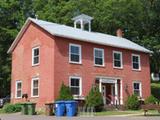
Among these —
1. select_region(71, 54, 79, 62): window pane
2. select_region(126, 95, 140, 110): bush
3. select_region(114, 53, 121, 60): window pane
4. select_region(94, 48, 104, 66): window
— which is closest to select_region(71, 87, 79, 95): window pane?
select_region(71, 54, 79, 62): window pane

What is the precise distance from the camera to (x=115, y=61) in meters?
42.9

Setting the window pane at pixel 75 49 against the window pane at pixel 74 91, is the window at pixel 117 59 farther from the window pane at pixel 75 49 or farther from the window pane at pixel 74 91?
the window pane at pixel 74 91

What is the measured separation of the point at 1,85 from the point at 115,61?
26.8 metres

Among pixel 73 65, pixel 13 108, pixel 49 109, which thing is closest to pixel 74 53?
pixel 73 65

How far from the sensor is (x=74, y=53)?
38.8 metres

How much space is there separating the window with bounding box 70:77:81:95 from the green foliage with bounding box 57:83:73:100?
6.30ft

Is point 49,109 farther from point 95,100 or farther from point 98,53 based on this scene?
point 98,53

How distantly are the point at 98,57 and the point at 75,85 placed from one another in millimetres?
4452

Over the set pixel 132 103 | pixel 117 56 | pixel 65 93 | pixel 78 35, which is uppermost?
pixel 78 35

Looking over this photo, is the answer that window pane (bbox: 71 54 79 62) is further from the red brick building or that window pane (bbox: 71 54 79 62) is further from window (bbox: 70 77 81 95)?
window (bbox: 70 77 81 95)

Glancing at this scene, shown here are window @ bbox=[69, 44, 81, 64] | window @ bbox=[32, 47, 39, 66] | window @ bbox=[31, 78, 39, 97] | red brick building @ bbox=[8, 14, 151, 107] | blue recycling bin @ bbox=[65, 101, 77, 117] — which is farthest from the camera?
window @ bbox=[32, 47, 39, 66]

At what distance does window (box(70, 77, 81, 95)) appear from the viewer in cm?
3819

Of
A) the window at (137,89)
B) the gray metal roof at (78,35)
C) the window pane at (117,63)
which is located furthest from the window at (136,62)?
the window pane at (117,63)

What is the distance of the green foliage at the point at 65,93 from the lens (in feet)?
116
